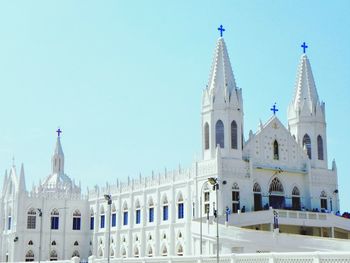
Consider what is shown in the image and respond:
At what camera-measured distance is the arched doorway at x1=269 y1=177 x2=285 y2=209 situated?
230ft

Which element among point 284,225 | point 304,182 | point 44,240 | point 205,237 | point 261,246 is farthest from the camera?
point 44,240

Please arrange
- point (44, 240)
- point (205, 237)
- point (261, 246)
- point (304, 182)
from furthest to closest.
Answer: point (44, 240) → point (304, 182) → point (205, 237) → point (261, 246)

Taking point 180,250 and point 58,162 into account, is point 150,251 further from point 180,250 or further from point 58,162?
point 58,162

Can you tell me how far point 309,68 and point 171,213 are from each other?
2286cm

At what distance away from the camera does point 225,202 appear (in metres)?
65.7

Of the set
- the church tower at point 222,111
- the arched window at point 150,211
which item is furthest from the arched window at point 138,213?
the church tower at point 222,111

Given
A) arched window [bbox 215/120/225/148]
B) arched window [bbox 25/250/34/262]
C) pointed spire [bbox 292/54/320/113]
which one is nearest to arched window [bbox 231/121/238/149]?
arched window [bbox 215/120/225/148]

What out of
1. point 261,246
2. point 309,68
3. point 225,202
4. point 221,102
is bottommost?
point 261,246

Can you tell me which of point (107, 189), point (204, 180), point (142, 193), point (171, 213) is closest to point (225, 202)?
point (204, 180)

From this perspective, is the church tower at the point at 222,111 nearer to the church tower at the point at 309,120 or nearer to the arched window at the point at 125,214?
the church tower at the point at 309,120

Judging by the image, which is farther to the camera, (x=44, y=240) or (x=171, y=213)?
(x=44, y=240)

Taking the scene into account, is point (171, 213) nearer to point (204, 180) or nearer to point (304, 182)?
point (204, 180)

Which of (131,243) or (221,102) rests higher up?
(221,102)

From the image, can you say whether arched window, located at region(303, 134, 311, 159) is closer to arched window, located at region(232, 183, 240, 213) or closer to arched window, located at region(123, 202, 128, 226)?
arched window, located at region(232, 183, 240, 213)
